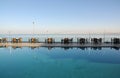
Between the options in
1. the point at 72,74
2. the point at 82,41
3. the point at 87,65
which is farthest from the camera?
the point at 82,41

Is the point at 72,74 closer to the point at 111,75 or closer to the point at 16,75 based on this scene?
the point at 111,75

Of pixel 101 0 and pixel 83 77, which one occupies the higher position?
pixel 101 0

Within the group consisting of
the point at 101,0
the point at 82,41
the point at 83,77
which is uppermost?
the point at 101,0

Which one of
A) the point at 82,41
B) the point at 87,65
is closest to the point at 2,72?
the point at 87,65

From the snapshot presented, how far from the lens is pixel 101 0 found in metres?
14.9

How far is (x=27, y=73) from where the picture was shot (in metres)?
6.23

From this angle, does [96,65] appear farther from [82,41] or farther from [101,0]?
[101,0]

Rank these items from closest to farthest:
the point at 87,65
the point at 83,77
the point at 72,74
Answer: the point at 83,77, the point at 72,74, the point at 87,65

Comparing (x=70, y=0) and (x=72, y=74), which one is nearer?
(x=72, y=74)

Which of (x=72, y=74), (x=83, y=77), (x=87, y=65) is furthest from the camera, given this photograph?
(x=87, y=65)

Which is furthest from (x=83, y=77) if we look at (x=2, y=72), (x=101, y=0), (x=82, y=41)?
(x=101, y=0)

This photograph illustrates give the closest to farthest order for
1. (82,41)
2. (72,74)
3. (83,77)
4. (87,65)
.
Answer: (83,77)
(72,74)
(87,65)
(82,41)

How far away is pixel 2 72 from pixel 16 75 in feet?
2.31

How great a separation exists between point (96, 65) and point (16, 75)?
3562 millimetres
